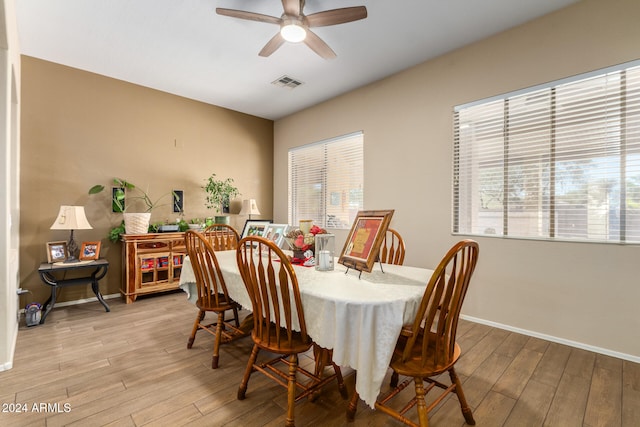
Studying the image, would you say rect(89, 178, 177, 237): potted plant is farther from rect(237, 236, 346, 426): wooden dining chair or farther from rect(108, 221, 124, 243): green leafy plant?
rect(237, 236, 346, 426): wooden dining chair

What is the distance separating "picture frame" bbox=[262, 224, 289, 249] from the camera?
240 cm

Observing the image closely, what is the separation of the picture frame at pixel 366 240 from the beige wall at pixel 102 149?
3.47 metres

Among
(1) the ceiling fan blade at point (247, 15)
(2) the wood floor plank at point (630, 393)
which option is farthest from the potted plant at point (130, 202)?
(2) the wood floor plank at point (630, 393)

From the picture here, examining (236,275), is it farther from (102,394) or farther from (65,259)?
(65,259)

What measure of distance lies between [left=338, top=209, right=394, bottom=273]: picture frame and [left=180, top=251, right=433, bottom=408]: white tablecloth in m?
0.11

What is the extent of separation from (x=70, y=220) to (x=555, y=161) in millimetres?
4737

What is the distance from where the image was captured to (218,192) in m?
4.64

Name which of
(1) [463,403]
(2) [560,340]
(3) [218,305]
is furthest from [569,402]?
(3) [218,305]

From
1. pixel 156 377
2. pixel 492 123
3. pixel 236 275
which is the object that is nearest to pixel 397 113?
pixel 492 123

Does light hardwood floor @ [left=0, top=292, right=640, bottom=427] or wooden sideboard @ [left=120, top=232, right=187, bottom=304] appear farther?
wooden sideboard @ [left=120, top=232, right=187, bottom=304]

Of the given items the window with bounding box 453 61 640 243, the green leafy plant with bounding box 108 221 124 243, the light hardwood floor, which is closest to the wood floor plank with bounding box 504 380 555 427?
the light hardwood floor

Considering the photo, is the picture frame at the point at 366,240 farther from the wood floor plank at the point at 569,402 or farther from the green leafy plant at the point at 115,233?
the green leafy plant at the point at 115,233

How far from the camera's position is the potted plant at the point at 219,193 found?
4590 millimetres

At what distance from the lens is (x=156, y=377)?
1.99 metres
